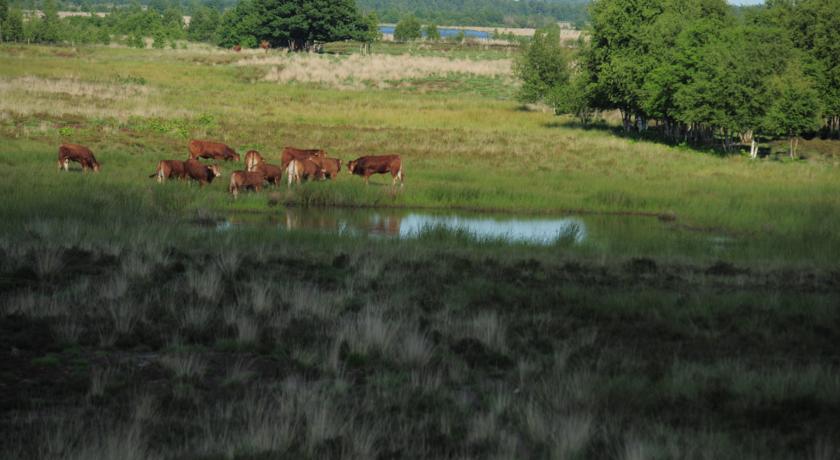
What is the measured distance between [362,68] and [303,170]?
180 feet

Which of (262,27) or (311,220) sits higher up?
(262,27)

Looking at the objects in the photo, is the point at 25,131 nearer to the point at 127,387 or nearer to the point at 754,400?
the point at 127,387

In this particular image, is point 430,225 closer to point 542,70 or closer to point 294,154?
point 294,154

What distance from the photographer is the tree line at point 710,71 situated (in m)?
40.4

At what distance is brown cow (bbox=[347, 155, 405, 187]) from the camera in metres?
29.0

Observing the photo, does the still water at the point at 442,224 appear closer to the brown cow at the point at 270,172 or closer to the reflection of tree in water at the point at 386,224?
the reflection of tree in water at the point at 386,224

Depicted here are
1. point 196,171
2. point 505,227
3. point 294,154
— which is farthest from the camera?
point 294,154

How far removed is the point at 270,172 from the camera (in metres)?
27.6

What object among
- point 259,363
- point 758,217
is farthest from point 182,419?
point 758,217

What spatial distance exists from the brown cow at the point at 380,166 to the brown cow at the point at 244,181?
358 cm

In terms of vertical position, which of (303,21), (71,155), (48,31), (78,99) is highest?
(303,21)

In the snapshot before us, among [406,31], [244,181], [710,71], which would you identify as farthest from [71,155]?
[406,31]

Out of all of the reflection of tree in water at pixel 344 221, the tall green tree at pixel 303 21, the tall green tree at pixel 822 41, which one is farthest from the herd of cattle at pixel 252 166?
the tall green tree at pixel 303 21

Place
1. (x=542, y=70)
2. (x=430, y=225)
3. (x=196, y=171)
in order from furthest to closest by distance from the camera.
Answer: (x=542, y=70), (x=196, y=171), (x=430, y=225)
